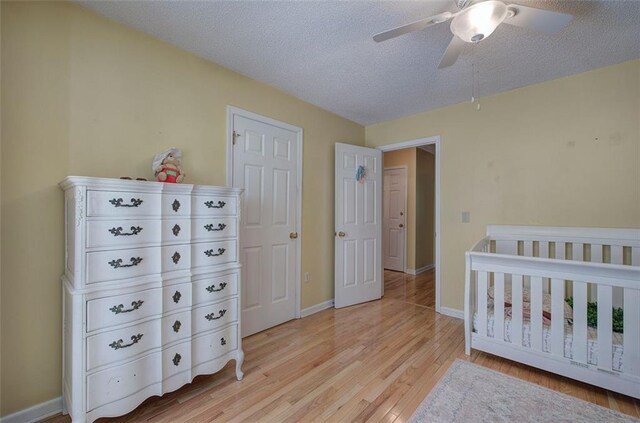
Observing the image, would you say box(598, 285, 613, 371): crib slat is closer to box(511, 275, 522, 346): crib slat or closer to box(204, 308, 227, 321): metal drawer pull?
box(511, 275, 522, 346): crib slat

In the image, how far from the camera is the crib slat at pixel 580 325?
5.82 ft

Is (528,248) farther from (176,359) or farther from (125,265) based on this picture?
(125,265)

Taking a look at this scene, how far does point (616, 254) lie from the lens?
2.18 metres

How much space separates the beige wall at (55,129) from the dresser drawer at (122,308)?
0.50 m

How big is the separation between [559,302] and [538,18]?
1.74 metres

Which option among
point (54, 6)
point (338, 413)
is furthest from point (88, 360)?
point (54, 6)

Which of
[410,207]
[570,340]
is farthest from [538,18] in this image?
[410,207]

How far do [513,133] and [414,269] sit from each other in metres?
2.90

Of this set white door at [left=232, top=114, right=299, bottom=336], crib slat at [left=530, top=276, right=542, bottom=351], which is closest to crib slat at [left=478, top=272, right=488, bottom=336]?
crib slat at [left=530, top=276, right=542, bottom=351]

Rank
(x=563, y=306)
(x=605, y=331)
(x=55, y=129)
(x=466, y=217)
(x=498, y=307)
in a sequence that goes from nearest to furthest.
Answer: (x=55, y=129), (x=605, y=331), (x=563, y=306), (x=498, y=307), (x=466, y=217)

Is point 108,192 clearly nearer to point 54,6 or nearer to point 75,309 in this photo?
point 75,309

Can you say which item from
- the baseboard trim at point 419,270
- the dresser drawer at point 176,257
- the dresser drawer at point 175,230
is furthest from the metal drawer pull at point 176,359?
the baseboard trim at point 419,270

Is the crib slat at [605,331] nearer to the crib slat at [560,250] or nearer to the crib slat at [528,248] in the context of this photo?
the crib slat at [560,250]

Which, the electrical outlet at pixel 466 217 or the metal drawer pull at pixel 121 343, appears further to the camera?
the electrical outlet at pixel 466 217
